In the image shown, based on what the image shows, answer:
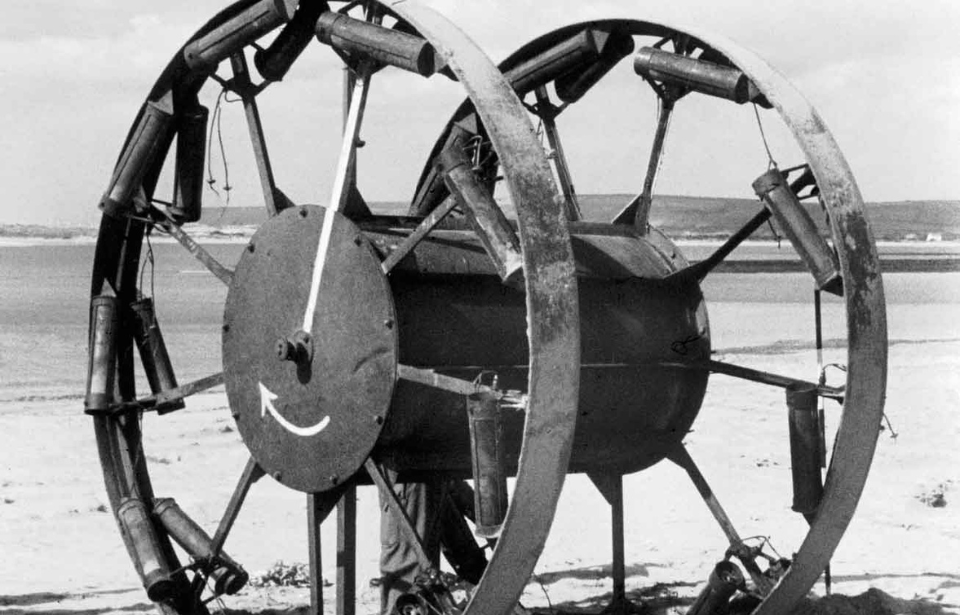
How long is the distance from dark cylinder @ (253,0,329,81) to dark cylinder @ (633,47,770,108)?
1.45 m

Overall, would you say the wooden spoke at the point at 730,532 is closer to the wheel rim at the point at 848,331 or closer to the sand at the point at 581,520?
the wheel rim at the point at 848,331

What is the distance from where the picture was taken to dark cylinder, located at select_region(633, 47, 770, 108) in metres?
5.73

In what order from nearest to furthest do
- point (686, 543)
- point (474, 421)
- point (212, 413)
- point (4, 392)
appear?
point (474, 421), point (686, 543), point (212, 413), point (4, 392)

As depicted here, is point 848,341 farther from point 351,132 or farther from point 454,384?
point 351,132

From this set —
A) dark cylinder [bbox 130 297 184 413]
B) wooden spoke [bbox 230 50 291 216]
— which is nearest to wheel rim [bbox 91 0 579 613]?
wooden spoke [bbox 230 50 291 216]

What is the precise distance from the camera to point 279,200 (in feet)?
20.8

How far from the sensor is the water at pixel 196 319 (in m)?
19.6

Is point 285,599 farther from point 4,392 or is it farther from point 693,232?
point 693,232

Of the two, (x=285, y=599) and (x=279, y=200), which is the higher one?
(x=279, y=200)

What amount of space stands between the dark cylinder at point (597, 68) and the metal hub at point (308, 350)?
1573 mm

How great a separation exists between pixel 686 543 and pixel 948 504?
6.94 feet

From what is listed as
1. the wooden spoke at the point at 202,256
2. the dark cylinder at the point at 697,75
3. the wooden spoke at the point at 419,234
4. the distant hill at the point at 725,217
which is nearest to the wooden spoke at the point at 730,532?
the dark cylinder at the point at 697,75

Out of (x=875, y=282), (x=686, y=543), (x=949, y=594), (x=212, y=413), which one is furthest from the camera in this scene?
(x=212, y=413)

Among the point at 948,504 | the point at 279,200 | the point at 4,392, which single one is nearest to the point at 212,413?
the point at 4,392
